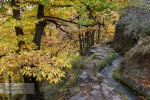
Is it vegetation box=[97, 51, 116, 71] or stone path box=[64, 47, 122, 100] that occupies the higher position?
stone path box=[64, 47, 122, 100]

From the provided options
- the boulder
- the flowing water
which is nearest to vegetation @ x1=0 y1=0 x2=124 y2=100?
the boulder

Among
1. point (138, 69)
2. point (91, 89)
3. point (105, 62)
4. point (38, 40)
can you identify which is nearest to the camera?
point (38, 40)

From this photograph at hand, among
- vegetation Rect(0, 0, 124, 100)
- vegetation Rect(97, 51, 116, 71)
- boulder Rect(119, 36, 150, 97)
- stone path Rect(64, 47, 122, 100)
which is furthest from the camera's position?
vegetation Rect(97, 51, 116, 71)

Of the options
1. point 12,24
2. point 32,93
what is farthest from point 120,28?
point 12,24

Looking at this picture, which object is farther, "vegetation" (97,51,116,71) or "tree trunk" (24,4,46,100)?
"vegetation" (97,51,116,71)

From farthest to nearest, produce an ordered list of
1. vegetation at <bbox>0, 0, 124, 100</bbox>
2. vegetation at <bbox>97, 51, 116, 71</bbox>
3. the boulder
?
vegetation at <bbox>97, 51, 116, 71</bbox> → the boulder → vegetation at <bbox>0, 0, 124, 100</bbox>

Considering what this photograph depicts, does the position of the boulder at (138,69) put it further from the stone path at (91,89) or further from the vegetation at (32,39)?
the vegetation at (32,39)

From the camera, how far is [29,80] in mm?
7668

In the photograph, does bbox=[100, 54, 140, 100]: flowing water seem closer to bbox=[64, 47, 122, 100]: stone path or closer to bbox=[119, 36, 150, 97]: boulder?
bbox=[119, 36, 150, 97]: boulder

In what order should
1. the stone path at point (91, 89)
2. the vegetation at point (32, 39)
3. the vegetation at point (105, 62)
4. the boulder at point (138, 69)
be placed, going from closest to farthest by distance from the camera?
the vegetation at point (32, 39) < the stone path at point (91, 89) < the boulder at point (138, 69) < the vegetation at point (105, 62)

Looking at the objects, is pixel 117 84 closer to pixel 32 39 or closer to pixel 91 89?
pixel 91 89

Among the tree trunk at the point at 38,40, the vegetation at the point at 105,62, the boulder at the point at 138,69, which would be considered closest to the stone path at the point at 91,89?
the boulder at the point at 138,69

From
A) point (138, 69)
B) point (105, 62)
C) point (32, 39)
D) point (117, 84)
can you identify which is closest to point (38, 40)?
point (32, 39)

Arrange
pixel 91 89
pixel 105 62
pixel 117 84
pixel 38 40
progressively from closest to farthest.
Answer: pixel 38 40, pixel 91 89, pixel 117 84, pixel 105 62
